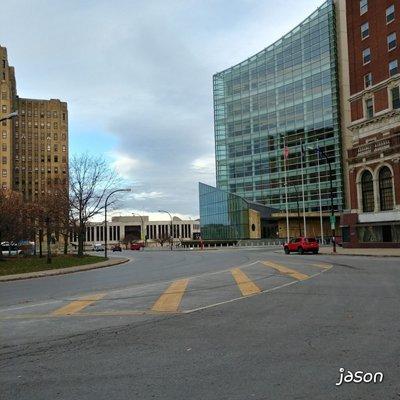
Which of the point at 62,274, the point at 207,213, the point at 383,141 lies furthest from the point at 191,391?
the point at 207,213

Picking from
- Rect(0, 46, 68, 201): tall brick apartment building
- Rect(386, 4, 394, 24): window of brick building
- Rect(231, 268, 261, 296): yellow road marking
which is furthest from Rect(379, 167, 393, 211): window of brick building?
Rect(0, 46, 68, 201): tall brick apartment building

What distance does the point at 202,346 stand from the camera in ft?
25.4

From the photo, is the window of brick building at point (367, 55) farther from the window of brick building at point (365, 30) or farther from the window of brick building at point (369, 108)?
the window of brick building at point (369, 108)

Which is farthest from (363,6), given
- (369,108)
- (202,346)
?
(202,346)

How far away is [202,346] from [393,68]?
50.6 metres

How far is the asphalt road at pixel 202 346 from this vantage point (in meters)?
5.67

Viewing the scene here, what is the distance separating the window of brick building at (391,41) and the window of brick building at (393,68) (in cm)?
146

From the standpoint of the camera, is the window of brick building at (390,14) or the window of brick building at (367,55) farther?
the window of brick building at (367,55)

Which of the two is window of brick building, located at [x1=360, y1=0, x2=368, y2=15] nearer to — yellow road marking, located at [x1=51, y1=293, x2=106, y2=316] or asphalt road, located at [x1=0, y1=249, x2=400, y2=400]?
asphalt road, located at [x1=0, y1=249, x2=400, y2=400]

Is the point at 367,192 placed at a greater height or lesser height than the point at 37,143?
lesser

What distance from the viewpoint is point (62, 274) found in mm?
29031

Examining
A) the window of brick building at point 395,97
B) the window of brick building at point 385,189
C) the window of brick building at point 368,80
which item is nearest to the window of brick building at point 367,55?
the window of brick building at point 368,80

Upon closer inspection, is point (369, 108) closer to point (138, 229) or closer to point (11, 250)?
point (11, 250)

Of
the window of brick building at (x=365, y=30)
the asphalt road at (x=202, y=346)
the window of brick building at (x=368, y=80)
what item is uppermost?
the window of brick building at (x=365, y=30)
